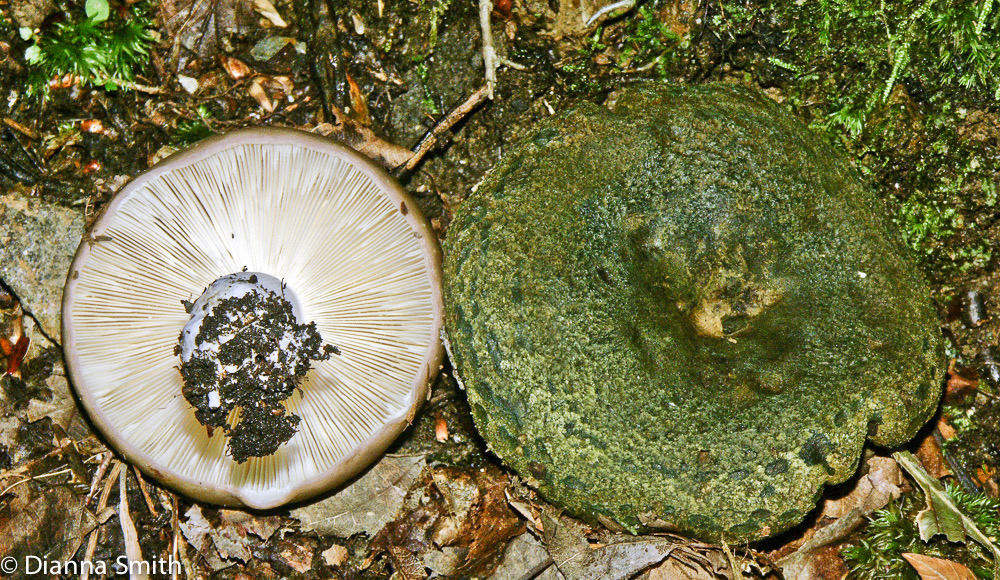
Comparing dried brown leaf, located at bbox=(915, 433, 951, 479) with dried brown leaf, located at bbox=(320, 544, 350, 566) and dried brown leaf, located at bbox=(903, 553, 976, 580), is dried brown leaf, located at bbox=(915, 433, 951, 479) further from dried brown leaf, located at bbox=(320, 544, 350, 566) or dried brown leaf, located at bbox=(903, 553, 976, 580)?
dried brown leaf, located at bbox=(320, 544, 350, 566)

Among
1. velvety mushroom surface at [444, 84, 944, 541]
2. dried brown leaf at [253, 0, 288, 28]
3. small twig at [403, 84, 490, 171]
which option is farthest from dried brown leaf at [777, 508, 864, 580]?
dried brown leaf at [253, 0, 288, 28]

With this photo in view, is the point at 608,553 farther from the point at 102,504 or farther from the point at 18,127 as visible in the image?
the point at 18,127

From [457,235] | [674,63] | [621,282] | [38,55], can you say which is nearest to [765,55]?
[674,63]

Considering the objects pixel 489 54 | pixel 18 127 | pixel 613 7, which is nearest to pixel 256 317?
pixel 489 54

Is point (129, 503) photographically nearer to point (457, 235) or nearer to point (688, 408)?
point (457, 235)

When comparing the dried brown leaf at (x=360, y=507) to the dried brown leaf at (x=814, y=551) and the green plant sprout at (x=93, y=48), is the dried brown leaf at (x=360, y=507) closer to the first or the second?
the dried brown leaf at (x=814, y=551)
